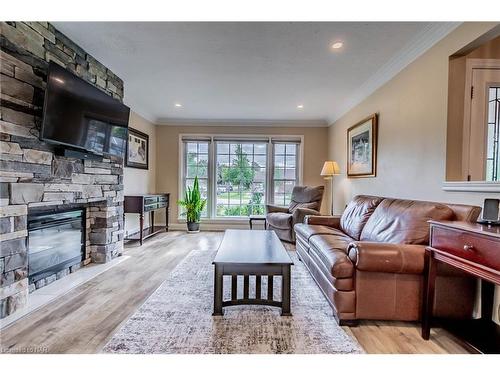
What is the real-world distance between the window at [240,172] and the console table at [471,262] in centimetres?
447

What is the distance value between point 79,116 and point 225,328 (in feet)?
7.51

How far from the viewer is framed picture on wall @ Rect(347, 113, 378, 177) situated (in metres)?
3.81

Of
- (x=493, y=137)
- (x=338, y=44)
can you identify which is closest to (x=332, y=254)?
(x=493, y=137)

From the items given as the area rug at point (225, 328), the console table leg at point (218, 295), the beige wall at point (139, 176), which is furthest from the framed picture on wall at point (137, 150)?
the console table leg at point (218, 295)

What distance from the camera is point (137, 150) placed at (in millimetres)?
5289

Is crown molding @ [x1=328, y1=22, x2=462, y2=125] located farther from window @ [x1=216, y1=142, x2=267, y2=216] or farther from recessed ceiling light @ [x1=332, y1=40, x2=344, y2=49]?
window @ [x1=216, y1=142, x2=267, y2=216]

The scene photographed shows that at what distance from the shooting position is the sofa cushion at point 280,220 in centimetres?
481

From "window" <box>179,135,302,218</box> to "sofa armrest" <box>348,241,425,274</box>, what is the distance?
170 inches

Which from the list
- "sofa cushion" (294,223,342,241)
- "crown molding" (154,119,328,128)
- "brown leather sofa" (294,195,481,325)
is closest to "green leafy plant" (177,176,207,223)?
"crown molding" (154,119,328,128)

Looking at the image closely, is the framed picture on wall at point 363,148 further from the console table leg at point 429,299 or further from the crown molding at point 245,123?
the console table leg at point 429,299

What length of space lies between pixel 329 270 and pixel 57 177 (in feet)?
8.53

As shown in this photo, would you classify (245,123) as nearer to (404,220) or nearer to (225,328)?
(404,220)

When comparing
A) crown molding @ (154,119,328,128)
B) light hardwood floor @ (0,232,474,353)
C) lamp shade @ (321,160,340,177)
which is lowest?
light hardwood floor @ (0,232,474,353)
